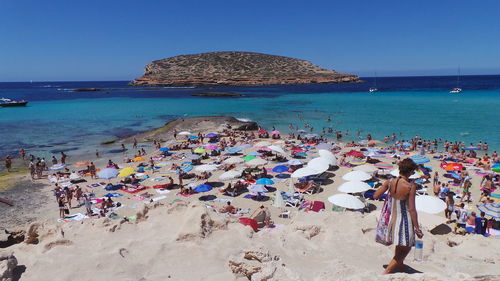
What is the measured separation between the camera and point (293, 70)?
148 meters

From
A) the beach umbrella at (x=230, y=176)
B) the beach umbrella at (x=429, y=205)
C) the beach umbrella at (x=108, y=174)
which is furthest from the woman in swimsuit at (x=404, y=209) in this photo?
the beach umbrella at (x=108, y=174)

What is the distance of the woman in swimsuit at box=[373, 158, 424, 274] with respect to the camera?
13.7ft

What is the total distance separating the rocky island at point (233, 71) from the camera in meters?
128

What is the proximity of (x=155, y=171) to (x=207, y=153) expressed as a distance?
500 cm

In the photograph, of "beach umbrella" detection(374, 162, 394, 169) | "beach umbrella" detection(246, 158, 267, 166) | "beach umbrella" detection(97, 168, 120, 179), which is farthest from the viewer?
"beach umbrella" detection(374, 162, 394, 169)

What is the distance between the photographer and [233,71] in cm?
13575

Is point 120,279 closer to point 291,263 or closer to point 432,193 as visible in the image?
point 291,263

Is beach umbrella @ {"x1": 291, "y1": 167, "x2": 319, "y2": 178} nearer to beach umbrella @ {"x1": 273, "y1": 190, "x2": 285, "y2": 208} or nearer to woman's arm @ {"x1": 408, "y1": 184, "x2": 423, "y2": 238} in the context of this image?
beach umbrella @ {"x1": 273, "y1": 190, "x2": 285, "y2": 208}

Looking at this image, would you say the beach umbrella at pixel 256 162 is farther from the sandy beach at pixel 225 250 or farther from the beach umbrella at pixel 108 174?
the sandy beach at pixel 225 250

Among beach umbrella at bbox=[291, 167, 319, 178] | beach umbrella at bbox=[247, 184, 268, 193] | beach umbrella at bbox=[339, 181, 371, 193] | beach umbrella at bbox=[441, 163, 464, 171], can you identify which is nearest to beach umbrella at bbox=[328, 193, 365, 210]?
beach umbrella at bbox=[339, 181, 371, 193]

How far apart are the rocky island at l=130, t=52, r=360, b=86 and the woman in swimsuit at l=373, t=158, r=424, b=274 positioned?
4795 inches

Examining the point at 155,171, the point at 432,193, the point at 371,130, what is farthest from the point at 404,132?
the point at 155,171

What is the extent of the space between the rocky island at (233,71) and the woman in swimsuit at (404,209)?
121794mm

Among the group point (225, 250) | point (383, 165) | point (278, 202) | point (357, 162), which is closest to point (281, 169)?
point (278, 202)
